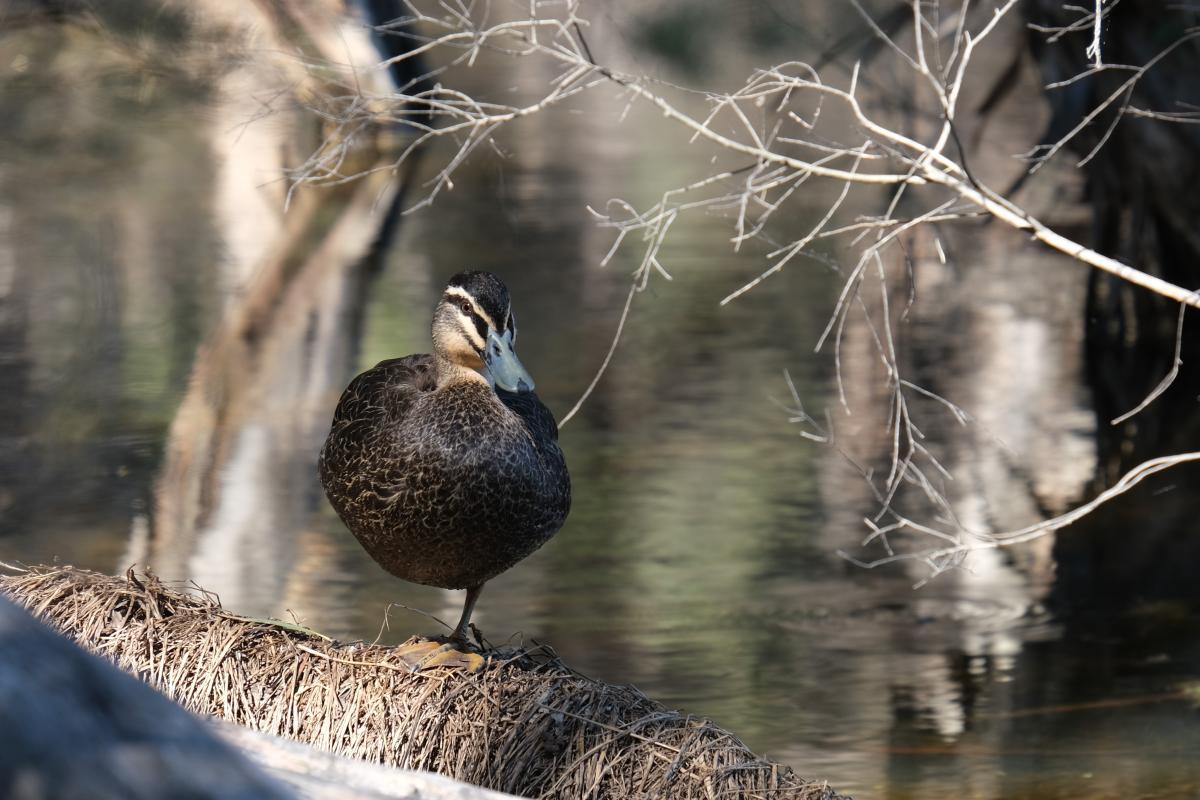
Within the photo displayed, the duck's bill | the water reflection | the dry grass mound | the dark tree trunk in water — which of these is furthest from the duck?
the dark tree trunk in water

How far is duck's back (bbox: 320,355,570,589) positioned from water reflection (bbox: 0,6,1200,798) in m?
0.98

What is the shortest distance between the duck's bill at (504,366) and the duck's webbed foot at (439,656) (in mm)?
724

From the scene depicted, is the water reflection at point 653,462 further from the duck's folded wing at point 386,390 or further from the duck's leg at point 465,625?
the duck's leg at point 465,625

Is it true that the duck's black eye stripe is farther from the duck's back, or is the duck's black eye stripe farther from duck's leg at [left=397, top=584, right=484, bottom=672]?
duck's leg at [left=397, top=584, right=484, bottom=672]

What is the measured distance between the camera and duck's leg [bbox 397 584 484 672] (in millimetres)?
4355

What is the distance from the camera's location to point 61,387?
977 centimetres

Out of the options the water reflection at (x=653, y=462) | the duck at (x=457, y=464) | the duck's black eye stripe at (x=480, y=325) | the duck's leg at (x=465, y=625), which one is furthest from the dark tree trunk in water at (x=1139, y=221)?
the duck's black eye stripe at (x=480, y=325)

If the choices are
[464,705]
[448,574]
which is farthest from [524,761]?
[448,574]

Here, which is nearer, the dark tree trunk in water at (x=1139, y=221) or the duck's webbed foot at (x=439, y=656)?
the duck's webbed foot at (x=439, y=656)

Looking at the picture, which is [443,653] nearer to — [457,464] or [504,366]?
[457,464]

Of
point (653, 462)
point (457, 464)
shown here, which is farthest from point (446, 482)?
point (653, 462)

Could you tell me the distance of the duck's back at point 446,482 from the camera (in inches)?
171

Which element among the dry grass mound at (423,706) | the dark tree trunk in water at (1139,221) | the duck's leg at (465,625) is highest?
the dark tree trunk in water at (1139,221)

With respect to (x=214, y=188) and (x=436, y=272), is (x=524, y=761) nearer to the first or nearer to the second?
(x=436, y=272)
